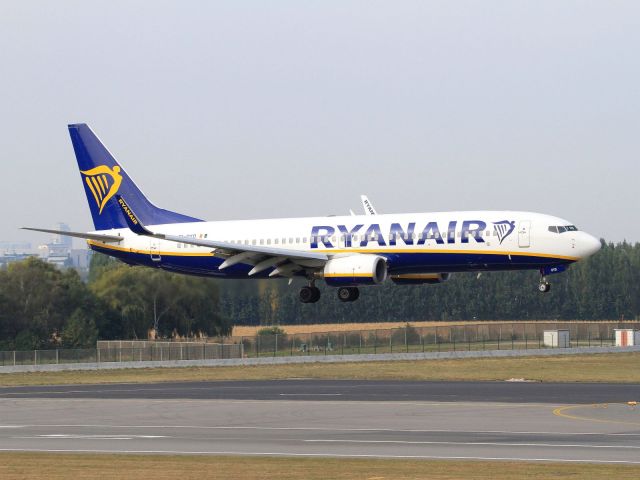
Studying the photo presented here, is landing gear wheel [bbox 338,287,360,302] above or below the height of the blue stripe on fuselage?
below

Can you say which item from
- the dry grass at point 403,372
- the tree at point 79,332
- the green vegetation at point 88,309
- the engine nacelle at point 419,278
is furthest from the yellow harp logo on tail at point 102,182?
the engine nacelle at point 419,278

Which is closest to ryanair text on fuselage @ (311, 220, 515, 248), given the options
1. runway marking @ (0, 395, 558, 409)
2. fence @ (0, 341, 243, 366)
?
runway marking @ (0, 395, 558, 409)

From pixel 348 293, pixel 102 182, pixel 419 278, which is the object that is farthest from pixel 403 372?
pixel 102 182

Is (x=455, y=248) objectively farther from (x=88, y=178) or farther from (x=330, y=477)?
(x=330, y=477)

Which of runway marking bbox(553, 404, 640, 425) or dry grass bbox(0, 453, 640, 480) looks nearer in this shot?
dry grass bbox(0, 453, 640, 480)

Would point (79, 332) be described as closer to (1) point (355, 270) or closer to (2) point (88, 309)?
(2) point (88, 309)

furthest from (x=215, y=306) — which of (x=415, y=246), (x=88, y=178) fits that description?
(x=415, y=246)

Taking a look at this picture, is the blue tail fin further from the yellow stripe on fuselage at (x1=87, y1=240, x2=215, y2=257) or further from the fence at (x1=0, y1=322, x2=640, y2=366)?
the fence at (x1=0, y1=322, x2=640, y2=366)

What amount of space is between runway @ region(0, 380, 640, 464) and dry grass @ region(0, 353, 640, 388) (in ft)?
28.7

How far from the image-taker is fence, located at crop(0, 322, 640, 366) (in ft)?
285

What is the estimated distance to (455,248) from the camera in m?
65.3

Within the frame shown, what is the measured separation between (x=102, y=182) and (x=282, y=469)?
52756 millimetres

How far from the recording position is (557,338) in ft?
334

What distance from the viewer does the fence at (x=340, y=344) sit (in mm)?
87000
